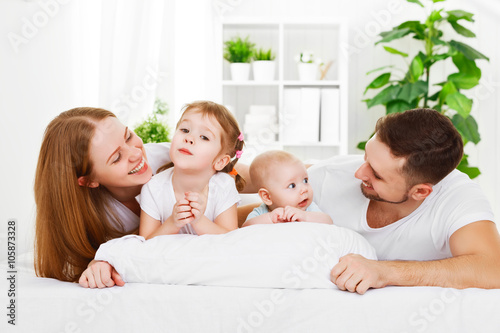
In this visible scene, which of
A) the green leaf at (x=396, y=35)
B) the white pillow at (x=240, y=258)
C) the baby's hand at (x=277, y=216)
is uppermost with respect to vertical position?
the green leaf at (x=396, y=35)

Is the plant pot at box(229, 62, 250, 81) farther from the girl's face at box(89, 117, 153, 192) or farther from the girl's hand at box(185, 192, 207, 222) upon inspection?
the girl's hand at box(185, 192, 207, 222)

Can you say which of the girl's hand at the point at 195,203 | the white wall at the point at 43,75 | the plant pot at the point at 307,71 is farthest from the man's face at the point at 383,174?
the plant pot at the point at 307,71

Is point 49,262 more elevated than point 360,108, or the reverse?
point 360,108

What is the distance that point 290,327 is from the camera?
1194mm

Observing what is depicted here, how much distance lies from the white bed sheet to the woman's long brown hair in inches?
8.9

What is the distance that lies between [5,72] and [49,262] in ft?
2.49

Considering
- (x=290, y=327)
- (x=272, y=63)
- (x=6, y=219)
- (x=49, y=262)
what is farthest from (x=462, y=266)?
(x=272, y=63)

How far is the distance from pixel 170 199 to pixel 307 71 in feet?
7.66

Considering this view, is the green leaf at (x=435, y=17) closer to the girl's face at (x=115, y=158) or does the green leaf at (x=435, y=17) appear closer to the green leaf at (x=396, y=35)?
the green leaf at (x=396, y=35)

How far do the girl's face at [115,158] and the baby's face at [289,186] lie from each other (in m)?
0.42

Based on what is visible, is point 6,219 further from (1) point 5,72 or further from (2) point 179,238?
(2) point 179,238

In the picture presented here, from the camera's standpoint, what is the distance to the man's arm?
1243mm

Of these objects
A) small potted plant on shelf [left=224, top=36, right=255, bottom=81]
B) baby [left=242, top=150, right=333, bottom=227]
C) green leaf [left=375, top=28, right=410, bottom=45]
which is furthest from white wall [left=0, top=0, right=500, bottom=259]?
green leaf [left=375, top=28, right=410, bottom=45]

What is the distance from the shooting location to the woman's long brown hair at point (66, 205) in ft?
4.84
